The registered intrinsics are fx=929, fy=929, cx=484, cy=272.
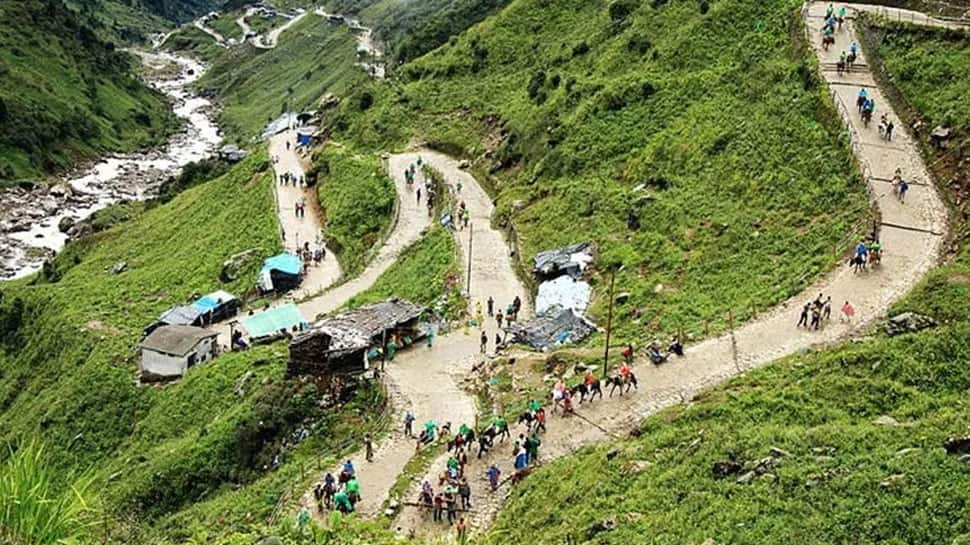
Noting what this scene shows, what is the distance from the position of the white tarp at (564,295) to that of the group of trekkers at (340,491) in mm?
16101

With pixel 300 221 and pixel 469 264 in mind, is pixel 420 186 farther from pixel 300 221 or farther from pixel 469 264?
pixel 469 264

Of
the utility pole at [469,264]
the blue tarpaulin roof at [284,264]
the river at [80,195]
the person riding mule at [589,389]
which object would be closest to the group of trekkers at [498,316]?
the utility pole at [469,264]

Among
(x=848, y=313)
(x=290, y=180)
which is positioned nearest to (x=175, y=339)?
(x=290, y=180)

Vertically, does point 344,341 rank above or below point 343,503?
above

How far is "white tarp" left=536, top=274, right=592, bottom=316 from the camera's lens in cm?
4512

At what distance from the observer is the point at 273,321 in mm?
53969

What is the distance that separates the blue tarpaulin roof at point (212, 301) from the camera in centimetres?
5894

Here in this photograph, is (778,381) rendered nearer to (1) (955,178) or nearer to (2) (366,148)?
(1) (955,178)

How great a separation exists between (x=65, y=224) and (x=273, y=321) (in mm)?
60352

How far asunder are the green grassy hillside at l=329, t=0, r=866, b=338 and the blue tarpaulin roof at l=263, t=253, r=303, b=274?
1452 centimetres

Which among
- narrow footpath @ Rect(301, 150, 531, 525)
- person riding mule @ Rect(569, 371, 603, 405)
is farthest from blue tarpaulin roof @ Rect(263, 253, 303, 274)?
person riding mule @ Rect(569, 371, 603, 405)

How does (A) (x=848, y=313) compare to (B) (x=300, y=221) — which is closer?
(A) (x=848, y=313)

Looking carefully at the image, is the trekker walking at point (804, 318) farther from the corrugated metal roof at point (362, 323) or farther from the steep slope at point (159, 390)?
the corrugated metal roof at point (362, 323)

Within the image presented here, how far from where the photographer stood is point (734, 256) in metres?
43.5
